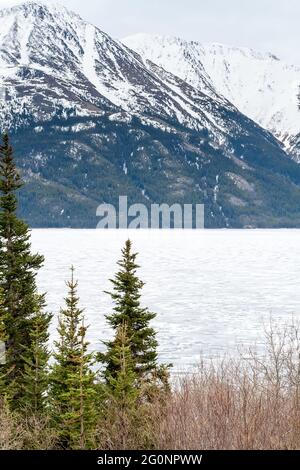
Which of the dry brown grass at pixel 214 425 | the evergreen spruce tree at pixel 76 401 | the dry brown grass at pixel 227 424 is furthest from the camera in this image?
the evergreen spruce tree at pixel 76 401

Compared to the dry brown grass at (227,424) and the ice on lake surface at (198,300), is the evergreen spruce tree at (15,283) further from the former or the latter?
the dry brown grass at (227,424)

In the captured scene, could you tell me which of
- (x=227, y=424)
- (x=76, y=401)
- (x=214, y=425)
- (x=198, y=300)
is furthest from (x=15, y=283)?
(x=198, y=300)

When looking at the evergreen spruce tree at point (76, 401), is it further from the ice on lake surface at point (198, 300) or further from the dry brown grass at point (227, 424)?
the ice on lake surface at point (198, 300)

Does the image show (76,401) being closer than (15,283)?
Yes

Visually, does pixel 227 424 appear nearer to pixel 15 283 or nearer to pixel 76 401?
pixel 76 401

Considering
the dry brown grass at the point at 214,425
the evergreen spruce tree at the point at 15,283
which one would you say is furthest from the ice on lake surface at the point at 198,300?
the dry brown grass at the point at 214,425

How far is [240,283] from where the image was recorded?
327 feet

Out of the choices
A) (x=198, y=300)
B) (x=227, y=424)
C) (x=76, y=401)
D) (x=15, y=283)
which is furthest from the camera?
(x=198, y=300)

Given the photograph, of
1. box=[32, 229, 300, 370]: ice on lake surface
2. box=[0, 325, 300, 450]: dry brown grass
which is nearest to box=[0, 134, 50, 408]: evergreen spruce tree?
box=[0, 325, 300, 450]: dry brown grass

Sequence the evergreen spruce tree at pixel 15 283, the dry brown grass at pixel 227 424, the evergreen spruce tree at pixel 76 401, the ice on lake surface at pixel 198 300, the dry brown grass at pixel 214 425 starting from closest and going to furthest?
the dry brown grass at pixel 227 424
the dry brown grass at pixel 214 425
the evergreen spruce tree at pixel 76 401
the evergreen spruce tree at pixel 15 283
the ice on lake surface at pixel 198 300

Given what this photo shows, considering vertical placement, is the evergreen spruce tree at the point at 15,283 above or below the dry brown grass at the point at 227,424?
above

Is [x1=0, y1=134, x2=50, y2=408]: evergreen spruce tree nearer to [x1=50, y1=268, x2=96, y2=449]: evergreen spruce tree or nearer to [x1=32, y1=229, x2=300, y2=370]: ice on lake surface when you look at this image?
[x1=50, y1=268, x2=96, y2=449]: evergreen spruce tree

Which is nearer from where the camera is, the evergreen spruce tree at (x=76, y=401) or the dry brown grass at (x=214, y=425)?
the dry brown grass at (x=214, y=425)
